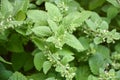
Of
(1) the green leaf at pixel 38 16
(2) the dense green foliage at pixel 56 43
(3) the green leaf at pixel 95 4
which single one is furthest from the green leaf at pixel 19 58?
(3) the green leaf at pixel 95 4

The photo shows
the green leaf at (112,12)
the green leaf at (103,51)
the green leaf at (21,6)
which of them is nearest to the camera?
the green leaf at (21,6)

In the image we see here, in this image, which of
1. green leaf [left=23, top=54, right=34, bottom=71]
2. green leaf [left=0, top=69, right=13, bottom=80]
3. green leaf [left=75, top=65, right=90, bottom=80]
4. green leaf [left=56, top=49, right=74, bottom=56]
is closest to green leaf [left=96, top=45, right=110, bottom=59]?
green leaf [left=75, top=65, right=90, bottom=80]

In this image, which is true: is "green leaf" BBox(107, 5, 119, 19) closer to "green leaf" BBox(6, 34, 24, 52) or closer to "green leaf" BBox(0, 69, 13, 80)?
"green leaf" BBox(6, 34, 24, 52)

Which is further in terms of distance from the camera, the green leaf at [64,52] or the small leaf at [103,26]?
the small leaf at [103,26]

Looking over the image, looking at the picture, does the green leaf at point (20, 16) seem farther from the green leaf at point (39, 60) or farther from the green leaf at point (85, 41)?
the green leaf at point (85, 41)

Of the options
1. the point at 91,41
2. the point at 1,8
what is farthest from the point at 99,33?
the point at 1,8

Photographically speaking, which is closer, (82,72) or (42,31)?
(42,31)

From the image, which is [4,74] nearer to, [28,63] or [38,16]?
[28,63]

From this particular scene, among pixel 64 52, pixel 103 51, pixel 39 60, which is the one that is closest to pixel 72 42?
pixel 64 52

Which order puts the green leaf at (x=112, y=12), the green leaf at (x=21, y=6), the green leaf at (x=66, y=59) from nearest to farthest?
the green leaf at (x=66, y=59)
the green leaf at (x=21, y=6)
the green leaf at (x=112, y=12)
